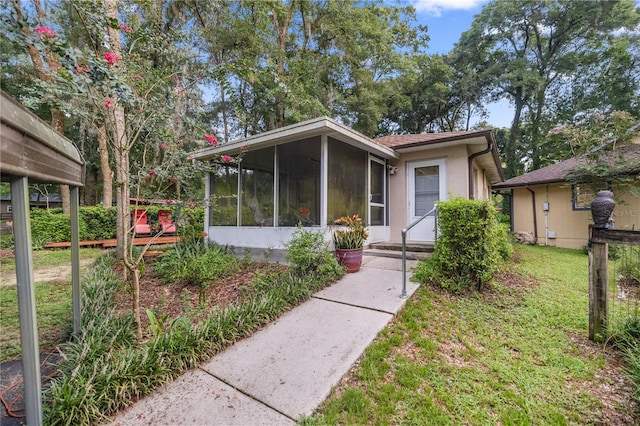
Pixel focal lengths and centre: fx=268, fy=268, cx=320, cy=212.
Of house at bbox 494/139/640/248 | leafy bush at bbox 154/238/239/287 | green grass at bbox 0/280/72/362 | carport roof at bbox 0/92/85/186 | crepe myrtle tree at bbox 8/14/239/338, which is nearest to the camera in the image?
carport roof at bbox 0/92/85/186

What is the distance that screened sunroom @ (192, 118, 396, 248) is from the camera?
5.19m

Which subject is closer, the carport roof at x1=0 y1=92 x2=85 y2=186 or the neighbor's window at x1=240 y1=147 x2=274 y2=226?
the carport roof at x1=0 y1=92 x2=85 y2=186

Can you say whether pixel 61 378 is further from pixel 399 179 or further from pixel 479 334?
pixel 399 179

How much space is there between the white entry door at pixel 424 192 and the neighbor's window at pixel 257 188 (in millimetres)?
3470

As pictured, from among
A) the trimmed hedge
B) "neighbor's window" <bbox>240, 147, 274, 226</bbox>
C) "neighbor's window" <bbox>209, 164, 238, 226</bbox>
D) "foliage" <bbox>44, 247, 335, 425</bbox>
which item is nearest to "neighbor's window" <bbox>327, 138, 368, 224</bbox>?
"neighbor's window" <bbox>240, 147, 274, 226</bbox>

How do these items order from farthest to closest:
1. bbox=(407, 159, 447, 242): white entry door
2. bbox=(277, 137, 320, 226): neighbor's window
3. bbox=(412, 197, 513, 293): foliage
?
bbox=(407, 159, 447, 242): white entry door, bbox=(277, 137, 320, 226): neighbor's window, bbox=(412, 197, 513, 293): foliage

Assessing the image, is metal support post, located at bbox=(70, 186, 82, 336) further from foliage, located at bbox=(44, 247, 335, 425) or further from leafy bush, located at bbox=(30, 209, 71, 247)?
leafy bush, located at bbox=(30, 209, 71, 247)

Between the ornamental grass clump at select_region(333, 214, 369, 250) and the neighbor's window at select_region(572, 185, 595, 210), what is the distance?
29.1ft

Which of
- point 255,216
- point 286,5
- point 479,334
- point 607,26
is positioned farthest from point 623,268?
point 607,26

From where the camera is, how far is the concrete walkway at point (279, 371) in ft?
6.59

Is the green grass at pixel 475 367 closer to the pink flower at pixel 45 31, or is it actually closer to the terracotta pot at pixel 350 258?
the terracotta pot at pixel 350 258

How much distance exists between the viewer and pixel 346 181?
568 cm

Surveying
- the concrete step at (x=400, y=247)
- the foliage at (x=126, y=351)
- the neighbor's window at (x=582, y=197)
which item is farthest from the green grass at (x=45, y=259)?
the neighbor's window at (x=582, y=197)

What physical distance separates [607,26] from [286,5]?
708 inches
